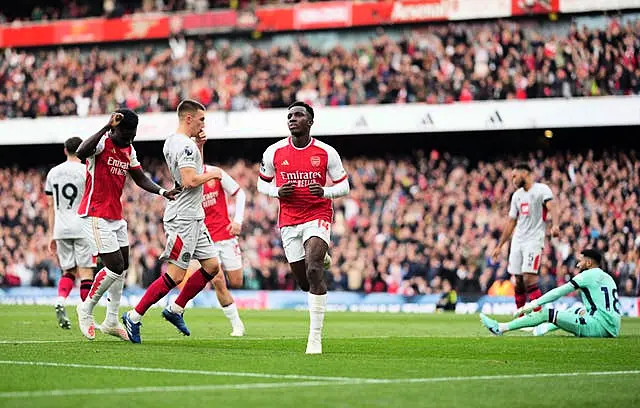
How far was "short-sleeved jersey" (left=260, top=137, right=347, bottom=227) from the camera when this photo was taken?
483 inches

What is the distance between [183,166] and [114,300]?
1.79 metres

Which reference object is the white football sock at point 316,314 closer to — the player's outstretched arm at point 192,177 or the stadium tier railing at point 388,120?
the player's outstretched arm at point 192,177

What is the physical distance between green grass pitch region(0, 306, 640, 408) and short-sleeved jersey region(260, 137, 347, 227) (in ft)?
4.64

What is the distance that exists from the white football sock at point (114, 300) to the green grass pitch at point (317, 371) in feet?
0.86

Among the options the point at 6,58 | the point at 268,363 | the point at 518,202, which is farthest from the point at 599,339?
the point at 6,58

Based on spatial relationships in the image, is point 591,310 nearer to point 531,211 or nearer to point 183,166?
point 531,211

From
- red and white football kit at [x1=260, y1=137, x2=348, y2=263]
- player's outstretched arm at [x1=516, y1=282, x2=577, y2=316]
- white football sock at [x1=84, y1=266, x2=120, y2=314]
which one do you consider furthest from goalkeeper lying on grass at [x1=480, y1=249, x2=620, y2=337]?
white football sock at [x1=84, y1=266, x2=120, y2=314]

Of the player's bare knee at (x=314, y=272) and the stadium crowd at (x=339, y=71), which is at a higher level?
the stadium crowd at (x=339, y=71)

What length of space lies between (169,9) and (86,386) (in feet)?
112

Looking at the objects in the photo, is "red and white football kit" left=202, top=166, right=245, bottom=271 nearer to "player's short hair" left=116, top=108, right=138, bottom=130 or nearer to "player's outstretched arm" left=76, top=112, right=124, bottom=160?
"player's short hair" left=116, top=108, right=138, bottom=130

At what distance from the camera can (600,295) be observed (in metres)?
14.8

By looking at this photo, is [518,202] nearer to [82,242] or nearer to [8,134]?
[82,242]

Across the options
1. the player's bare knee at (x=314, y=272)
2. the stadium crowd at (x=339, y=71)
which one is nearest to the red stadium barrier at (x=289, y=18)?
the stadium crowd at (x=339, y=71)

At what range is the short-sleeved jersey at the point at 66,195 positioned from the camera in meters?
16.8
